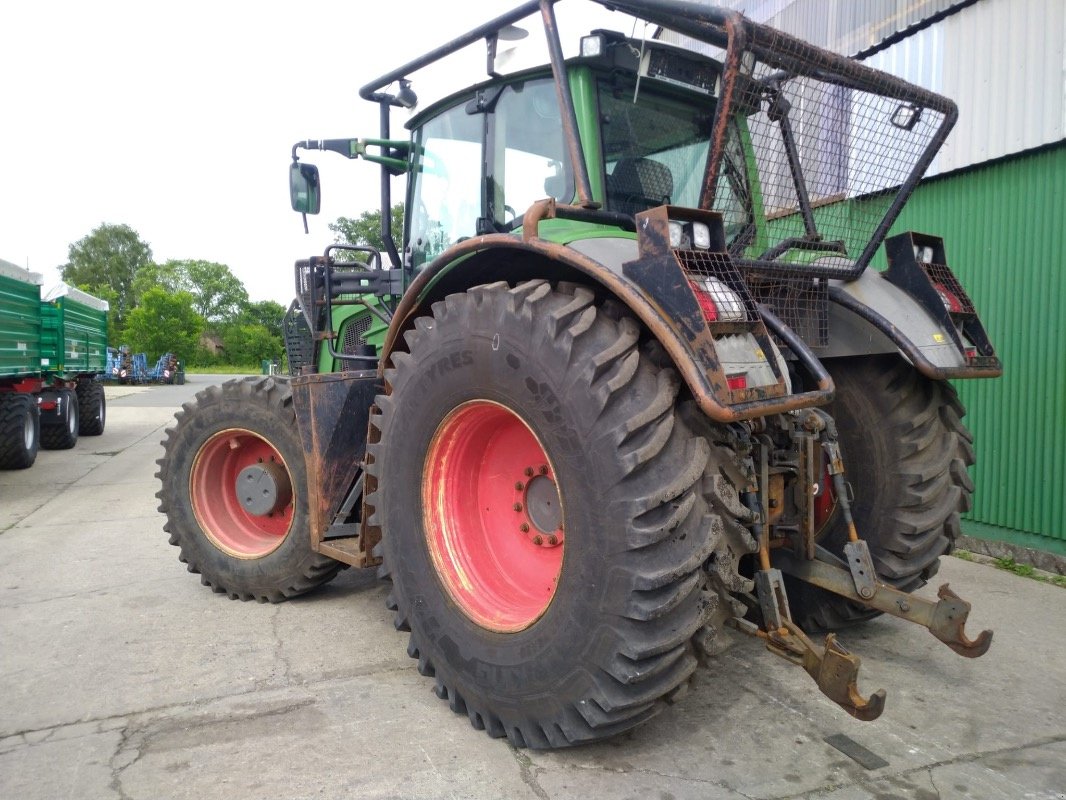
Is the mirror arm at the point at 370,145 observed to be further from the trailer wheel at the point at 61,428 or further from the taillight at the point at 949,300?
the trailer wheel at the point at 61,428

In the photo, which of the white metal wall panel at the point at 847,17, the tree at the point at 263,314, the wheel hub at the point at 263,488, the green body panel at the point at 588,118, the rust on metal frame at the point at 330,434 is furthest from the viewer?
the tree at the point at 263,314

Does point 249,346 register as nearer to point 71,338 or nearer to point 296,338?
point 71,338

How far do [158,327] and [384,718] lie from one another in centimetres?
5220

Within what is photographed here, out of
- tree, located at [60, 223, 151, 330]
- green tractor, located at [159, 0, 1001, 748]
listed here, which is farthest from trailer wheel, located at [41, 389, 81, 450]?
tree, located at [60, 223, 151, 330]

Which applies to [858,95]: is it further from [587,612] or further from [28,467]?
[28,467]

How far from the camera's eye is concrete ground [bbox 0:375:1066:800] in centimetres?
263

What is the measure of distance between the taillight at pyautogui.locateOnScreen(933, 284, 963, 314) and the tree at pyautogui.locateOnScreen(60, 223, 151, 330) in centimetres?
7427

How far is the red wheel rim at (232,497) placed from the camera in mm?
4582

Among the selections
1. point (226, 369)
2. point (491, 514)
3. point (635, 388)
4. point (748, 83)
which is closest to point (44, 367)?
point (491, 514)

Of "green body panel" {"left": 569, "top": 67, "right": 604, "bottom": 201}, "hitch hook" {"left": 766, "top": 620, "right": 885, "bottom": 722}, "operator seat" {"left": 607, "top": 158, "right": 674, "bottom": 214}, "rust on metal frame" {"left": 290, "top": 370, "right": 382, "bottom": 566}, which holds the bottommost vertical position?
"hitch hook" {"left": 766, "top": 620, "right": 885, "bottom": 722}

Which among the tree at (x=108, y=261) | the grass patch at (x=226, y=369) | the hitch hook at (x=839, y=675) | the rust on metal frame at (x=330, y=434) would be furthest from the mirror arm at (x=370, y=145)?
the tree at (x=108, y=261)

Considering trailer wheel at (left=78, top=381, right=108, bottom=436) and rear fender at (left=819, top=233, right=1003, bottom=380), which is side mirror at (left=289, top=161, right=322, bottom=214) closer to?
rear fender at (left=819, top=233, right=1003, bottom=380)

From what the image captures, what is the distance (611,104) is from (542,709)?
2389 millimetres

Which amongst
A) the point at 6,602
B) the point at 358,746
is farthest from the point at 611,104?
the point at 6,602
